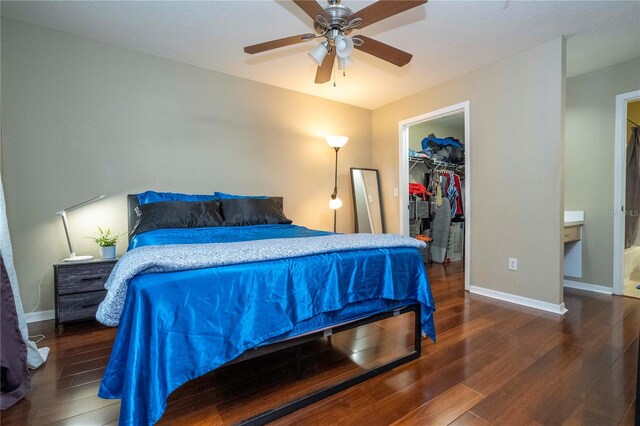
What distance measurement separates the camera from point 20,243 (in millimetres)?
2521

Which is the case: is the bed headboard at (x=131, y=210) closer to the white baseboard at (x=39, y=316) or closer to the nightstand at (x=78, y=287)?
the nightstand at (x=78, y=287)

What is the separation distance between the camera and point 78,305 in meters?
2.42

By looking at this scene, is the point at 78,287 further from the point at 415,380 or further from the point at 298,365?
the point at 415,380

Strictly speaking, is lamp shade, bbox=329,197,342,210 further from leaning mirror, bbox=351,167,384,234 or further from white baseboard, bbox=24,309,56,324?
white baseboard, bbox=24,309,56,324

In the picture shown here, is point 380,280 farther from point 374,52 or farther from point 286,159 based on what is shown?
point 286,159

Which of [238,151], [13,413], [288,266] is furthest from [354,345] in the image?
[238,151]

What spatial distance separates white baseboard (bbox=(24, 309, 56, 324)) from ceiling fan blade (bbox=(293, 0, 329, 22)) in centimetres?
320

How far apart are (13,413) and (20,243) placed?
171 cm

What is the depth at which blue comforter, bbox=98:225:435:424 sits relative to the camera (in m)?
1.10

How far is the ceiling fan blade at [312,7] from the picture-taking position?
5.39 feet

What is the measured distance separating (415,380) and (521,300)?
1987 mm

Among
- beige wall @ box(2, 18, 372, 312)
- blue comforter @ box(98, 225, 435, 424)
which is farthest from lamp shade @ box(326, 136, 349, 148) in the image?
blue comforter @ box(98, 225, 435, 424)

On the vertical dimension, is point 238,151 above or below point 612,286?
above

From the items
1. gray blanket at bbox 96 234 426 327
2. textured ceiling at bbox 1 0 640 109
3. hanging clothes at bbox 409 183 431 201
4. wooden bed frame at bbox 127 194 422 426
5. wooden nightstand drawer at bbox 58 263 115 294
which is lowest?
wooden bed frame at bbox 127 194 422 426
